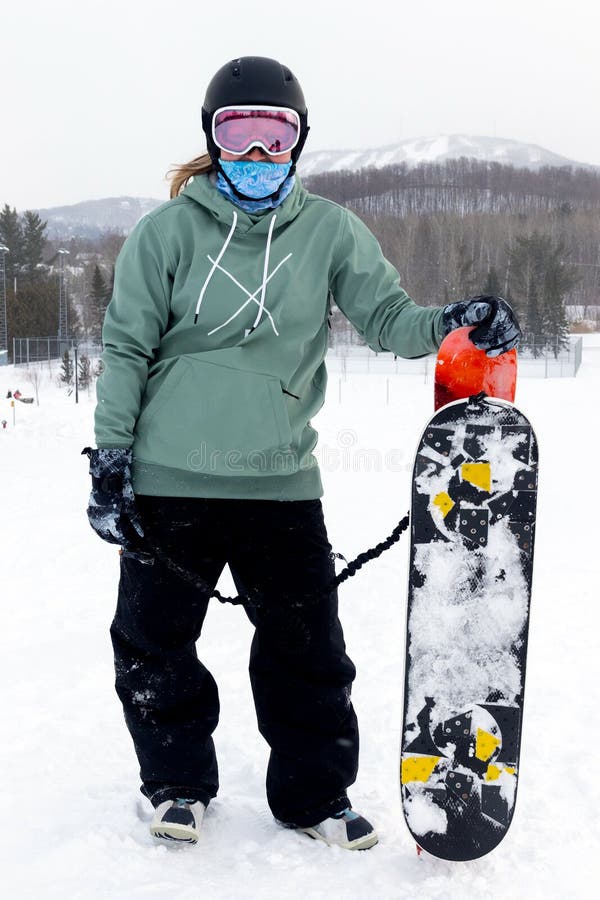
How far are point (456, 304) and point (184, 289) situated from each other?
24.6 inches

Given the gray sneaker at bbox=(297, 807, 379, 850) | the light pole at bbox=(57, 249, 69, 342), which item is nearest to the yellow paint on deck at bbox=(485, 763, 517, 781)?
the gray sneaker at bbox=(297, 807, 379, 850)

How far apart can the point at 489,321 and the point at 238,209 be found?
65 cm

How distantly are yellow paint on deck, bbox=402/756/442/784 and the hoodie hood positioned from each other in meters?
1.30

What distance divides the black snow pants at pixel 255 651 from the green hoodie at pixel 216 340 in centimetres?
10

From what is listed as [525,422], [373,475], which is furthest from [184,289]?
[373,475]

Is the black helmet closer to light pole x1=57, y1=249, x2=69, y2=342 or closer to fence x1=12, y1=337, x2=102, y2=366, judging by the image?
light pole x1=57, y1=249, x2=69, y2=342

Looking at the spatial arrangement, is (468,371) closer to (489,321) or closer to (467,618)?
(489,321)

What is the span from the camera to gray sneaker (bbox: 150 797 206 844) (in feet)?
6.23

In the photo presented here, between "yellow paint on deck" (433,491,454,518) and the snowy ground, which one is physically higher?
"yellow paint on deck" (433,491,454,518)

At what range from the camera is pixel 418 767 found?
6.19 ft

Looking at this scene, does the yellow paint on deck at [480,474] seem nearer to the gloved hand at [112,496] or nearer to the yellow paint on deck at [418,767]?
the yellow paint on deck at [418,767]

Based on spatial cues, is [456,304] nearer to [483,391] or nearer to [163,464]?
[483,391]

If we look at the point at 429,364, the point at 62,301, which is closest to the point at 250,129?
the point at 429,364

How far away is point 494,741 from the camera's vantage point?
187 centimetres
